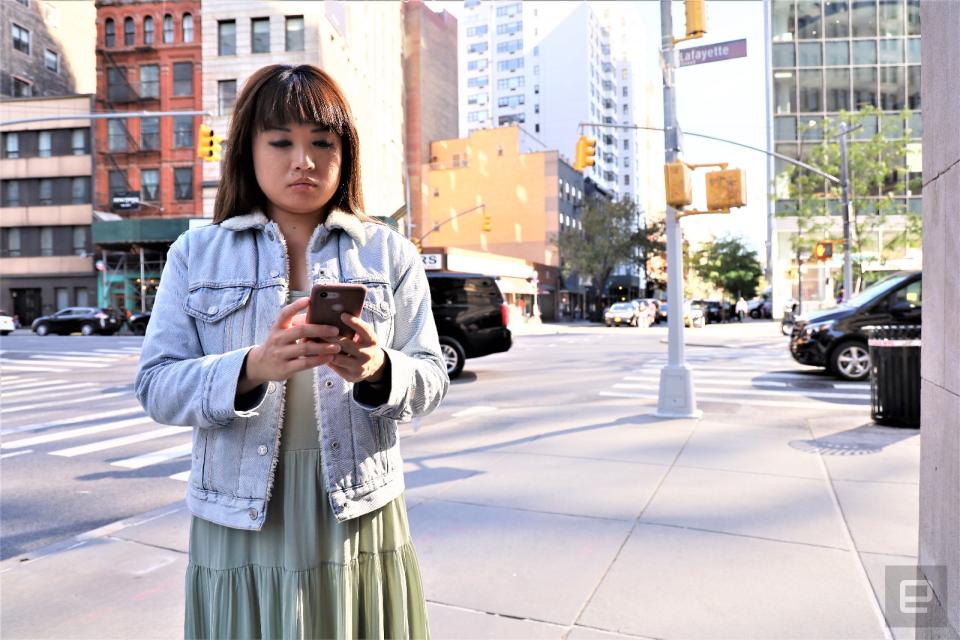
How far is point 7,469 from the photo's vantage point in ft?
21.9

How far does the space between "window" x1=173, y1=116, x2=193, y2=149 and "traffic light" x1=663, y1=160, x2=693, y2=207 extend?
4082 centimetres

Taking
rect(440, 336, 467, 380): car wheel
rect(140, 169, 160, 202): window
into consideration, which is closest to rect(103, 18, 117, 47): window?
rect(140, 169, 160, 202): window

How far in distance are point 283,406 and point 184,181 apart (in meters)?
45.4

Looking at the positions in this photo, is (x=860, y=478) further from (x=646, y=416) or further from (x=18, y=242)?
(x=18, y=242)

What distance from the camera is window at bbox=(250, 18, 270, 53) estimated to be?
5820 millimetres

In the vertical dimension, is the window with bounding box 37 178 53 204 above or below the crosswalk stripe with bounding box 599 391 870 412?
above

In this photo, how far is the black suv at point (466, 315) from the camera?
13164 mm

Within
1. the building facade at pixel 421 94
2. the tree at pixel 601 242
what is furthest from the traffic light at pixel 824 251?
the building facade at pixel 421 94

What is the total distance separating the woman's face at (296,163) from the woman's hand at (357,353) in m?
0.48

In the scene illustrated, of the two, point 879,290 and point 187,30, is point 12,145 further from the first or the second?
point 879,290

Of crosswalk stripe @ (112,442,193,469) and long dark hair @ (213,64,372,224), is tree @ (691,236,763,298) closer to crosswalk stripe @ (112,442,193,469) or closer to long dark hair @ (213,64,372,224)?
crosswalk stripe @ (112,442,193,469)

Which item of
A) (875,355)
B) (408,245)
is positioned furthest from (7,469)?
(875,355)

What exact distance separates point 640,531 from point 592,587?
2.96 feet

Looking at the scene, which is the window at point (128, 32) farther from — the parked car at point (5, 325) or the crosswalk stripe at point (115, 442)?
the crosswalk stripe at point (115, 442)
